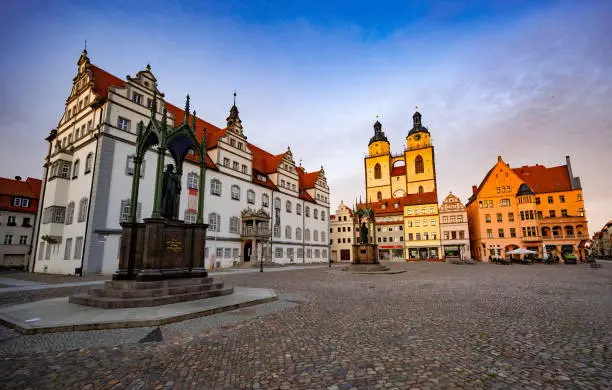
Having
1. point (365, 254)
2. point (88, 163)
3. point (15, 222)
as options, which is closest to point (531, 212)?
point (365, 254)

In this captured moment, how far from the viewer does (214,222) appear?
1248 inches

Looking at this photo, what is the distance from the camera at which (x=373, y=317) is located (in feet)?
23.0

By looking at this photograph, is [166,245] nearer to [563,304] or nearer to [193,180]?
[563,304]

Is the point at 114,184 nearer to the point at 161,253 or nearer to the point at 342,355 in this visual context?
the point at 161,253

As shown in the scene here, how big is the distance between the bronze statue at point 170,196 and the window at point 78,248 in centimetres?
1697

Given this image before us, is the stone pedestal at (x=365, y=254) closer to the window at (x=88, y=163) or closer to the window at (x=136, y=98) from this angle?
the window at (x=88, y=163)

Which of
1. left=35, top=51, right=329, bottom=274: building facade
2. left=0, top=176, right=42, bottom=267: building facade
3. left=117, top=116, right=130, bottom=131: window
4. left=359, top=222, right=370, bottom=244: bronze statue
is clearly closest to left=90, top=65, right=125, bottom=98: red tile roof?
left=35, top=51, right=329, bottom=274: building facade

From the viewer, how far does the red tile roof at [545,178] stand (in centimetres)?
5047

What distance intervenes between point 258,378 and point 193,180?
94.1 feet

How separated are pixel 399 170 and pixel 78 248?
69.7 meters

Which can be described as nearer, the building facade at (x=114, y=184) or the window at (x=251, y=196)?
the building facade at (x=114, y=184)

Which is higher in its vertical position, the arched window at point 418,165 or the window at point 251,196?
the arched window at point 418,165

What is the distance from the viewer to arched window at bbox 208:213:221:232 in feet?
103

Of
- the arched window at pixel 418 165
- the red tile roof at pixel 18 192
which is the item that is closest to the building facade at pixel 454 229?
the arched window at pixel 418 165
